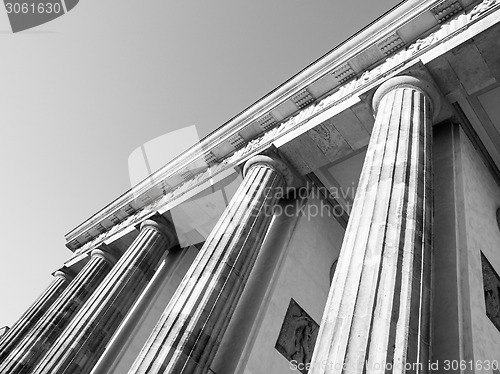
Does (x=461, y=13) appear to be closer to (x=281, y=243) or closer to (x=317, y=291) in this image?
(x=281, y=243)

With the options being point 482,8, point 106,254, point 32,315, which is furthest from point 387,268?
point 32,315

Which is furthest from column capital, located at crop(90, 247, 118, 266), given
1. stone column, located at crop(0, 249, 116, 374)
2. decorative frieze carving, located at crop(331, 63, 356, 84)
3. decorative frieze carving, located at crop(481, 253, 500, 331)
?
decorative frieze carving, located at crop(481, 253, 500, 331)

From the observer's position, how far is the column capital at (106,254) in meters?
17.6

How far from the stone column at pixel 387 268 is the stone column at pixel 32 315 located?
51.8 feet

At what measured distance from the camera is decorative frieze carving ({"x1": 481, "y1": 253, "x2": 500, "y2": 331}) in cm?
733

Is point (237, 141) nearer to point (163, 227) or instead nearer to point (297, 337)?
point (163, 227)

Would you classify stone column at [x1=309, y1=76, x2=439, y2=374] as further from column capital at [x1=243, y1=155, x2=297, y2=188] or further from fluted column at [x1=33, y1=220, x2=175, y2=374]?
fluted column at [x1=33, y1=220, x2=175, y2=374]

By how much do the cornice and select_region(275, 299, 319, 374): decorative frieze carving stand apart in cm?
485

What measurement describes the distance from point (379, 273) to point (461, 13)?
7502 millimetres

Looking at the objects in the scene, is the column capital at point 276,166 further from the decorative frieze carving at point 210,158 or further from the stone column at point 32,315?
the stone column at point 32,315

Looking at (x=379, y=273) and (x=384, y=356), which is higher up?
(x=379, y=273)

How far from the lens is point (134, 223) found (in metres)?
17.2

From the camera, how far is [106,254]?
17.6 meters

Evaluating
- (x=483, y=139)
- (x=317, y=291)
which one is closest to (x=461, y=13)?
(x=483, y=139)
